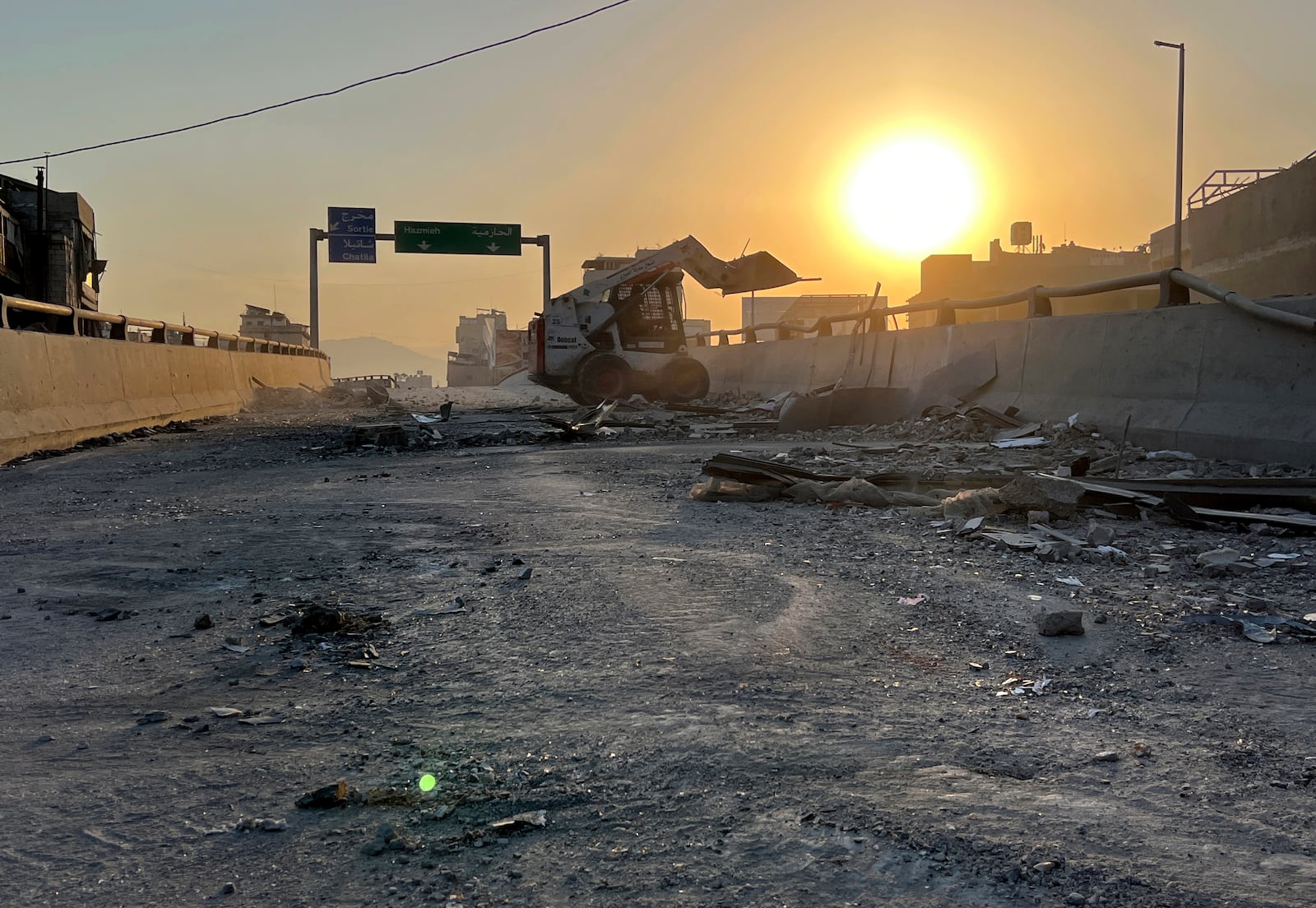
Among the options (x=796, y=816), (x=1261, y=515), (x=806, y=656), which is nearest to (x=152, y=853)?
(x=796, y=816)

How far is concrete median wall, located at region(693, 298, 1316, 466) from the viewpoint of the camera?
7.82m

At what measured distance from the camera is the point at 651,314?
76.6 ft

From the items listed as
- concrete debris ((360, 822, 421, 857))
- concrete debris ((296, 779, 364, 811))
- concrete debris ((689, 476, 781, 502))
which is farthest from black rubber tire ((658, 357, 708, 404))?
concrete debris ((360, 822, 421, 857))

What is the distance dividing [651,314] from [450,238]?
17.8 m

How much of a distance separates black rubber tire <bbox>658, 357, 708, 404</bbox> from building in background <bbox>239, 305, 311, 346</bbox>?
55691 millimetres

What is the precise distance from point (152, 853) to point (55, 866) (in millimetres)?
188

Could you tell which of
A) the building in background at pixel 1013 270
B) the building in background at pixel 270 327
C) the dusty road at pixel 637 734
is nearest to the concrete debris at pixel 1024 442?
the dusty road at pixel 637 734

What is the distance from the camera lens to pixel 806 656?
3592 mm

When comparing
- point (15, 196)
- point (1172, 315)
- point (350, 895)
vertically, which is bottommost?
point (350, 895)

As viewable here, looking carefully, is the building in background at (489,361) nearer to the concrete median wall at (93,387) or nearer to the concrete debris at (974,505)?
the concrete median wall at (93,387)

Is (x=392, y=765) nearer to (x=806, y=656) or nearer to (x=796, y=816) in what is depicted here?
(x=796, y=816)

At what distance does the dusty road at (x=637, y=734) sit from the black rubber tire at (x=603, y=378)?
16.8m

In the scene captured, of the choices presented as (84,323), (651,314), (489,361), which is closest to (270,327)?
(489,361)

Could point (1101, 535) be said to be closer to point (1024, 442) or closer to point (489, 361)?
point (1024, 442)
